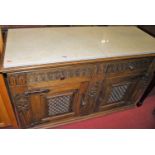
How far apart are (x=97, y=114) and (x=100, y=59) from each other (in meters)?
0.74

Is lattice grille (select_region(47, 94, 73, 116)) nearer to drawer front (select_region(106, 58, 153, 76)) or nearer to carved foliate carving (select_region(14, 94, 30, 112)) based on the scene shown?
carved foliate carving (select_region(14, 94, 30, 112))

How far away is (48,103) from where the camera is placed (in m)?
1.19

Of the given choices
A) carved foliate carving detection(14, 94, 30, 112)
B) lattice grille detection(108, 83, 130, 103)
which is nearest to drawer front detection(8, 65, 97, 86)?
carved foliate carving detection(14, 94, 30, 112)

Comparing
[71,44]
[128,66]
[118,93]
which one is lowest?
[118,93]

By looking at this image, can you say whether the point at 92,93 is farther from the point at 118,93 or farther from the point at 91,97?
the point at 118,93

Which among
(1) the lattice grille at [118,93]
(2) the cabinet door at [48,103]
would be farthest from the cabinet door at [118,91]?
(2) the cabinet door at [48,103]

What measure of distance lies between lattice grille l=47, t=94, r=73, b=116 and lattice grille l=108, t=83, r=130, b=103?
0.43m

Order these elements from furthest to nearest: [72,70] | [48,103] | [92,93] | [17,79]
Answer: [92,93]
[48,103]
[72,70]
[17,79]

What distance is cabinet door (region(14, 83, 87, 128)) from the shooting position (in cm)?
107

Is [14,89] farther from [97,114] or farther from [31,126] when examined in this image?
[97,114]

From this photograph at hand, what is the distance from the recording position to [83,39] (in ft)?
4.03

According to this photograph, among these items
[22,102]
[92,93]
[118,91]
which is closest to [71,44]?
[92,93]

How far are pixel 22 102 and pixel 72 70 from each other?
44 centimetres

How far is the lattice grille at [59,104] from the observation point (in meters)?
1.20
